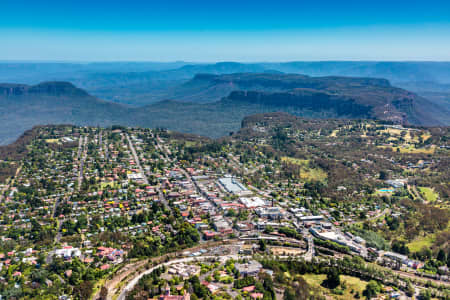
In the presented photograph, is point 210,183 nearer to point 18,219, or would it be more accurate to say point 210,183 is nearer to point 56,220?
point 56,220

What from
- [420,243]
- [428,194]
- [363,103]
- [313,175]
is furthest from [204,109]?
[420,243]

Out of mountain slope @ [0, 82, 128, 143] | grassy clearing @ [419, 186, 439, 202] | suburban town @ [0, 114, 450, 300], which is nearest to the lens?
suburban town @ [0, 114, 450, 300]

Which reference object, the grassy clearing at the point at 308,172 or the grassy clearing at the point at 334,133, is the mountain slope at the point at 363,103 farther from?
the grassy clearing at the point at 308,172

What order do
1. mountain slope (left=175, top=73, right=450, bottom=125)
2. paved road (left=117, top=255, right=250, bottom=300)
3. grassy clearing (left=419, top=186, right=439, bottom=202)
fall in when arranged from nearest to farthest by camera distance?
paved road (left=117, top=255, right=250, bottom=300), grassy clearing (left=419, top=186, right=439, bottom=202), mountain slope (left=175, top=73, right=450, bottom=125)

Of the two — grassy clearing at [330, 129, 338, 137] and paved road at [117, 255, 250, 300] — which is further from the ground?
grassy clearing at [330, 129, 338, 137]

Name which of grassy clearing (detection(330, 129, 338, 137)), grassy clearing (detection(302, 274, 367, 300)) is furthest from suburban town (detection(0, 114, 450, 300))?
grassy clearing (detection(330, 129, 338, 137))

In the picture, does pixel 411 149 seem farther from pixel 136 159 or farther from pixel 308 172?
pixel 136 159

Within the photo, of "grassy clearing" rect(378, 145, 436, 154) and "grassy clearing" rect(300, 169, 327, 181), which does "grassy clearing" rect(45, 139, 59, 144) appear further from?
"grassy clearing" rect(378, 145, 436, 154)
